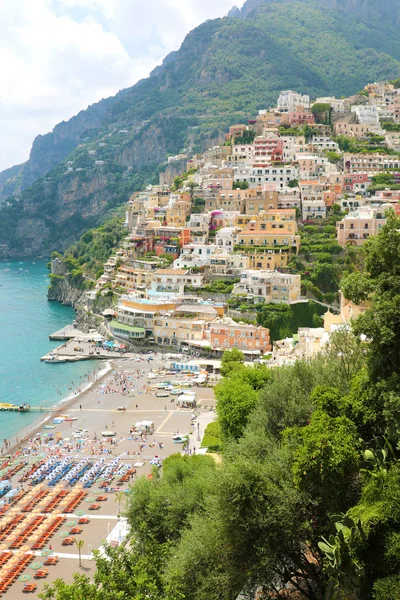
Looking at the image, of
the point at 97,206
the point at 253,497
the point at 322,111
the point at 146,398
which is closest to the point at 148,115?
the point at 97,206

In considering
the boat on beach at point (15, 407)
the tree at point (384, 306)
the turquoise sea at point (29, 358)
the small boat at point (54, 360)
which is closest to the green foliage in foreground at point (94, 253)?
the turquoise sea at point (29, 358)

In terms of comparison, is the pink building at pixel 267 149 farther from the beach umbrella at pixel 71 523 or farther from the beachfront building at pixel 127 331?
the beach umbrella at pixel 71 523

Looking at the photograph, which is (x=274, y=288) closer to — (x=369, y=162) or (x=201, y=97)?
(x=369, y=162)

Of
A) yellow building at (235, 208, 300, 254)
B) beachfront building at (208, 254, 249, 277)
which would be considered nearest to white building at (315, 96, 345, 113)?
yellow building at (235, 208, 300, 254)

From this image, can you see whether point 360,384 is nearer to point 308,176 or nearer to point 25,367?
point 25,367

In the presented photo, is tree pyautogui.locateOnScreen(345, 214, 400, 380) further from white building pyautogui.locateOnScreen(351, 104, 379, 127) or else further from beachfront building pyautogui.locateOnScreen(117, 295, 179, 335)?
white building pyautogui.locateOnScreen(351, 104, 379, 127)

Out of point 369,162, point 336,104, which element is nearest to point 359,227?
point 369,162
